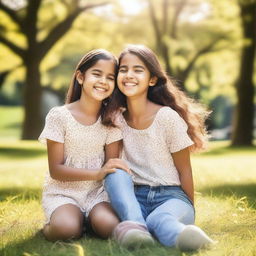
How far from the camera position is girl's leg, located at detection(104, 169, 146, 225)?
3453mm

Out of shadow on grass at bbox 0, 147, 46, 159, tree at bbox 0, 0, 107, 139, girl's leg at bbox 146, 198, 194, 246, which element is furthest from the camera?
tree at bbox 0, 0, 107, 139

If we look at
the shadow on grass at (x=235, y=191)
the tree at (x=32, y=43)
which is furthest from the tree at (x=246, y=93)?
the shadow on grass at (x=235, y=191)

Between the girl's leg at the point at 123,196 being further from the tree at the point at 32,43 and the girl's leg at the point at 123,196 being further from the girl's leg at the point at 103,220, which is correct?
the tree at the point at 32,43

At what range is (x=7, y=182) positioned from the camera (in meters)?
7.05

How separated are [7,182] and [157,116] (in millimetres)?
3592

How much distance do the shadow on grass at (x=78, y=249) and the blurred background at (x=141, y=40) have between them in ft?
37.8

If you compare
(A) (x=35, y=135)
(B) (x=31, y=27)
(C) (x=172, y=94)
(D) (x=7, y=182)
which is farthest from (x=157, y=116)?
(A) (x=35, y=135)

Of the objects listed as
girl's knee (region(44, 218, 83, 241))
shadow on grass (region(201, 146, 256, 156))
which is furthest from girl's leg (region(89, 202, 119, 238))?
shadow on grass (region(201, 146, 256, 156))

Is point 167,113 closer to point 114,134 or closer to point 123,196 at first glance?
point 114,134

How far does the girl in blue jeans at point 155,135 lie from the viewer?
3863 mm

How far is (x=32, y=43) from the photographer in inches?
627

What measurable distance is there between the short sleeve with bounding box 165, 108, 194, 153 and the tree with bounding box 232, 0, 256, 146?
11.6m

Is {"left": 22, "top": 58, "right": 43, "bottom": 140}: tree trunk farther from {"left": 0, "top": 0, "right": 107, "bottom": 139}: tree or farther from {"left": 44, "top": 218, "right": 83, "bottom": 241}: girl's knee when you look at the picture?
{"left": 44, "top": 218, "right": 83, "bottom": 241}: girl's knee

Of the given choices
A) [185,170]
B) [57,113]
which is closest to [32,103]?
[57,113]
